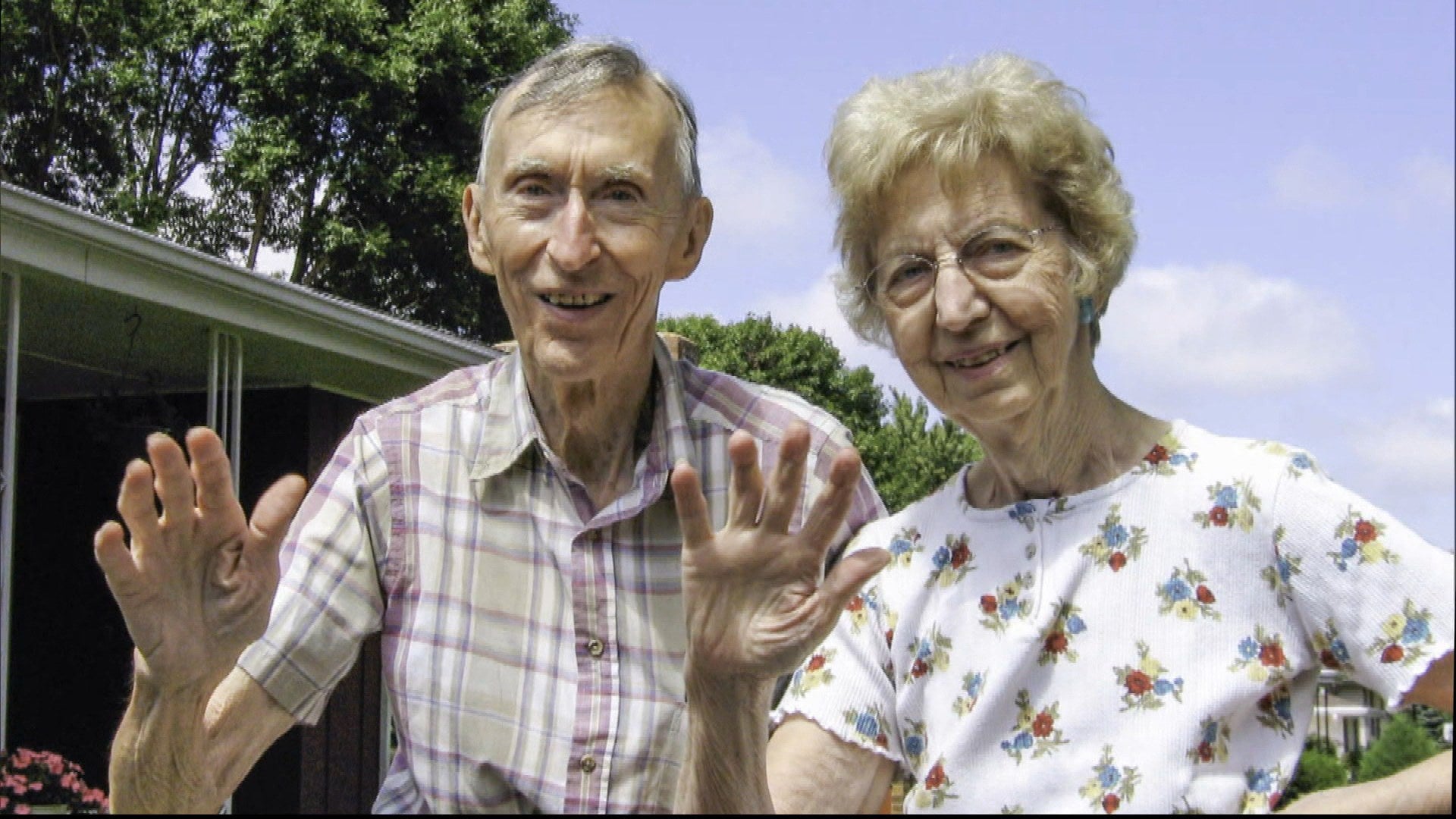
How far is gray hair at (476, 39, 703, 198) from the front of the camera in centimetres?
231

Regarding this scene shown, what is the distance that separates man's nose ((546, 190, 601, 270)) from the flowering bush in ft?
18.6

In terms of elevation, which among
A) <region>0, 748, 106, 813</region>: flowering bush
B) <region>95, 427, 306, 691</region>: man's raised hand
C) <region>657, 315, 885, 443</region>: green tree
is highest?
<region>657, 315, 885, 443</region>: green tree

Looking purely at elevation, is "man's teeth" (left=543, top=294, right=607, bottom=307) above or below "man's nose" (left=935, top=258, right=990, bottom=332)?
above

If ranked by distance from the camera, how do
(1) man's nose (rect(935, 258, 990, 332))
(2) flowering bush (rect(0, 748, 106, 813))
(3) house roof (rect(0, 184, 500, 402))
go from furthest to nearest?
(2) flowering bush (rect(0, 748, 106, 813)) → (3) house roof (rect(0, 184, 500, 402)) → (1) man's nose (rect(935, 258, 990, 332))

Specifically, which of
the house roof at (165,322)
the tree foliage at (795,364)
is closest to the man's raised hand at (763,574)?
the house roof at (165,322)

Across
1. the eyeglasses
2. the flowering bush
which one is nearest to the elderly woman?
the eyeglasses

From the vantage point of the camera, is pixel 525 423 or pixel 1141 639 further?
pixel 525 423

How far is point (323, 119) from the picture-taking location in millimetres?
16812

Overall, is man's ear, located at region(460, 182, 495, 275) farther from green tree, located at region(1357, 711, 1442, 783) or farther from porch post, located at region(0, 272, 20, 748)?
green tree, located at region(1357, 711, 1442, 783)

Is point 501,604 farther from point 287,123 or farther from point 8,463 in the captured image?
point 287,123

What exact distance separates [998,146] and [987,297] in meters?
0.20

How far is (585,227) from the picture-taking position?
2234mm

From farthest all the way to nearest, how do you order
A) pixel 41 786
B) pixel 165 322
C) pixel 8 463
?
pixel 165 322, pixel 41 786, pixel 8 463

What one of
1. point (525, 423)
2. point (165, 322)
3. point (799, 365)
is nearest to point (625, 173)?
point (525, 423)
